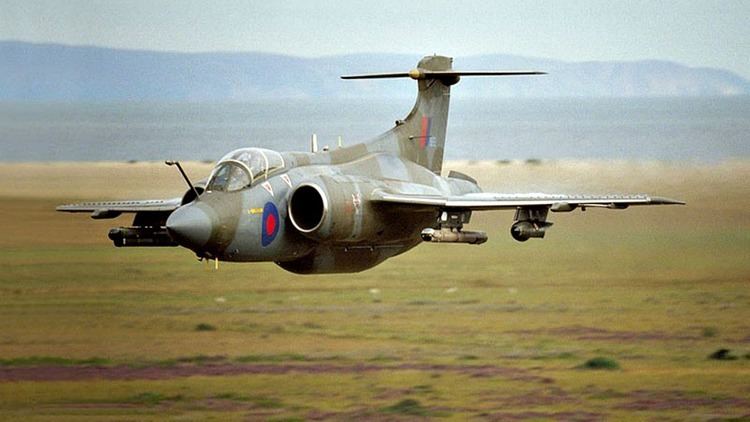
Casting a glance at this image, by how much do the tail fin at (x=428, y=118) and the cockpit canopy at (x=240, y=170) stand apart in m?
3.73

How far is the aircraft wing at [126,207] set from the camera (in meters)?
25.2

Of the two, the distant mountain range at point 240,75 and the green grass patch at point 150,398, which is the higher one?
the distant mountain range at point 240,75

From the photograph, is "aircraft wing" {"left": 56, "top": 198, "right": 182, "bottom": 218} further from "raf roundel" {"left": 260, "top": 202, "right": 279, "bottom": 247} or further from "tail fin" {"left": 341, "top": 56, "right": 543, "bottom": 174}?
"tail fin" {"left": 341, "top": 56, "right": 543, "bottom": 174}

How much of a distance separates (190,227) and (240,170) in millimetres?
1295

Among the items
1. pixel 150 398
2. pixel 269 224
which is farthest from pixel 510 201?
pixel 150 398

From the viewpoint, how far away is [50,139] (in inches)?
1366

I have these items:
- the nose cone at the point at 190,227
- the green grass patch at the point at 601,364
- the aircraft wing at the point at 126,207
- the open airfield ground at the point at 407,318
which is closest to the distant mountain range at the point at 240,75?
the open airfield ground at the point at 407,318

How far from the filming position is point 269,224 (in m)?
23.6

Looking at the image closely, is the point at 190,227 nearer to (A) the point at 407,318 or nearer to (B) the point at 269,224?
(B) the point at 269,224

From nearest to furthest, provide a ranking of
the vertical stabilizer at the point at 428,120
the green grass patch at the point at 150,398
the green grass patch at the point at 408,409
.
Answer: the green grass patch at the point at 408,409 < the green grass patch at the point at 150,398 < the vertical stabilizer at the point at 428,120

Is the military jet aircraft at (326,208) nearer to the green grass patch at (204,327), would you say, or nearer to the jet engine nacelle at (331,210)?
the jet engine nacelle at (331,210)

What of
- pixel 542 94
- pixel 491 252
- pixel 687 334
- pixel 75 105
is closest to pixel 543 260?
pixel 491 252

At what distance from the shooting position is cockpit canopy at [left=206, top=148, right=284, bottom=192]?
2345 centimetres

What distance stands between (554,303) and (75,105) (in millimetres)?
18581
